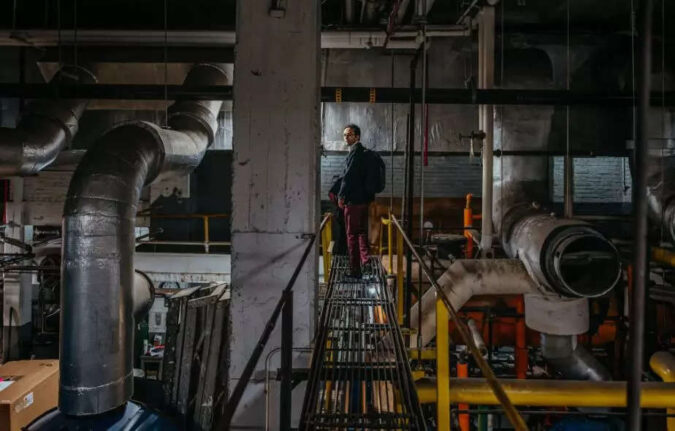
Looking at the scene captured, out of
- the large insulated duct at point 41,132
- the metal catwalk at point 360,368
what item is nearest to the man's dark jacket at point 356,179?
the metal catwalk at point 360,368

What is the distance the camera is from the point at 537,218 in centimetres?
603

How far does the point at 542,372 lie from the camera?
8094mm

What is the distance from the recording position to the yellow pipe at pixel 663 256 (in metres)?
6.45

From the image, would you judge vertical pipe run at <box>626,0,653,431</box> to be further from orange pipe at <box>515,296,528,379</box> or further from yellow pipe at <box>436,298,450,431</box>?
orange pipe at <box>515,296,528,379</box>

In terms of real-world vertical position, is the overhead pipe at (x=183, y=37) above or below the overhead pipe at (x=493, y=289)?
above

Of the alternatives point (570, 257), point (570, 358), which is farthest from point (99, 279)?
point (570, 358)

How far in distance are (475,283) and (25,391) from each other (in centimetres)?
594

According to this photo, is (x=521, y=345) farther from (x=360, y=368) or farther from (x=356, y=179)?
(x=360, y=368)

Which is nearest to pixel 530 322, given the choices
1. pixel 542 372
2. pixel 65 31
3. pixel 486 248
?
pixel 486 248

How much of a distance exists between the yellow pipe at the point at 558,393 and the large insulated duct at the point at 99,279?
121 inches

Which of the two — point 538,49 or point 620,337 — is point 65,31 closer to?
point 538,49

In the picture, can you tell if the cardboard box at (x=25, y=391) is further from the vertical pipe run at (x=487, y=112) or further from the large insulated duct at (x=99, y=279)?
the vertical pipe run at (x=487, y=112)

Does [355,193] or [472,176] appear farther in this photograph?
[472,176]

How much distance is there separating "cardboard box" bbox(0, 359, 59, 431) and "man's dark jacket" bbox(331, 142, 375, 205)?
14.9 feet
